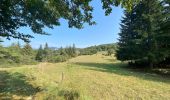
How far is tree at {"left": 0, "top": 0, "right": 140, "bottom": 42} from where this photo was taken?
29.1 feet

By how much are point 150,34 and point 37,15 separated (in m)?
20.1

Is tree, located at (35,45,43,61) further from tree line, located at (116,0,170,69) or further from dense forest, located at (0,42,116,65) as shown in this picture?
tree line, located at (116,0,170,69)

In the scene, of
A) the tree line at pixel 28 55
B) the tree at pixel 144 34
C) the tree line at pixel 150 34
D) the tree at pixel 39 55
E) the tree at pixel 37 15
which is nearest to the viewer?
the tree at pixel 37 15

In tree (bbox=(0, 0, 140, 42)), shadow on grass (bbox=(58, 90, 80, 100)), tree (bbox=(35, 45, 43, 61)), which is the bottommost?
shadow on grass (bbox=(58, 90, 80, 100))

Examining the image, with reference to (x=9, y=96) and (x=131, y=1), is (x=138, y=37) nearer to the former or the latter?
(x=9, y=96)

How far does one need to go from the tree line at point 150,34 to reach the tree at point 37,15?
17381mm

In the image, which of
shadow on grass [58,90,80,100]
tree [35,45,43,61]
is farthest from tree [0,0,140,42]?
tree [35,45,43,61]

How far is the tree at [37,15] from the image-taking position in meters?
8.86

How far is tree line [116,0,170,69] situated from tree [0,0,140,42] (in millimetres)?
17381

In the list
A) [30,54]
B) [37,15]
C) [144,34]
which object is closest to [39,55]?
[30,54]

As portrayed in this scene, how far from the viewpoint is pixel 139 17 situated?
32.1 meters

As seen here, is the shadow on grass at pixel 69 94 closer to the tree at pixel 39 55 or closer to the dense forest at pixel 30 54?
the dense forest at pixel 30 54

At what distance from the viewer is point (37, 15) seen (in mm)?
12039

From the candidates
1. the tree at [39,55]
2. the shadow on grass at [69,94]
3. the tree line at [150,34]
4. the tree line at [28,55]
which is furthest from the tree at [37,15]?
the tree at [39,55]
